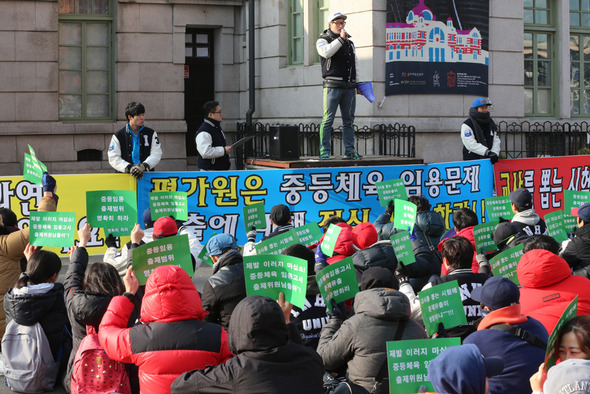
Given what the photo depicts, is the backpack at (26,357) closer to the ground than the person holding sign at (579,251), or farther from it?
closer to the ground

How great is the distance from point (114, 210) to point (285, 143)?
5.60 metres

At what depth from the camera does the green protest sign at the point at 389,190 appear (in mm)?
10383

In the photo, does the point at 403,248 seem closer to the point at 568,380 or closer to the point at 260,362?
the point at 260,362

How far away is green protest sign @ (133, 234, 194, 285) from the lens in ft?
21.2

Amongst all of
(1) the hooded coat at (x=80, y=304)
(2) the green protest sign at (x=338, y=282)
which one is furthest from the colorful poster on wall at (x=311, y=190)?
(2) the green protest sign at (x=338, y=282)

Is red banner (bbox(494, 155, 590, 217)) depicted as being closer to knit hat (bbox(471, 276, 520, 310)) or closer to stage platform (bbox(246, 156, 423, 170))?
stage platform (bbox(246, 156, 423, 170))

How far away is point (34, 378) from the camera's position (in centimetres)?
733

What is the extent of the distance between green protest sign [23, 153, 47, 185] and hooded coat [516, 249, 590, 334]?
18.1 feet

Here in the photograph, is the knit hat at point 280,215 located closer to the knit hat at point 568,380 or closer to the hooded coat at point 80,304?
the hooded coat at point 80,304

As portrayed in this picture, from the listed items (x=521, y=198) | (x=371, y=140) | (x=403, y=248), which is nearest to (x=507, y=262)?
(x=403, y=248)

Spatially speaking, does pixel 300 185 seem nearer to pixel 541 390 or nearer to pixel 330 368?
pixel 330 368

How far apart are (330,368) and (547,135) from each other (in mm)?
14803

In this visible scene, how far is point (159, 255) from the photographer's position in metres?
6.72

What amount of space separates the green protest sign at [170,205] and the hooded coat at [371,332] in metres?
3.73
